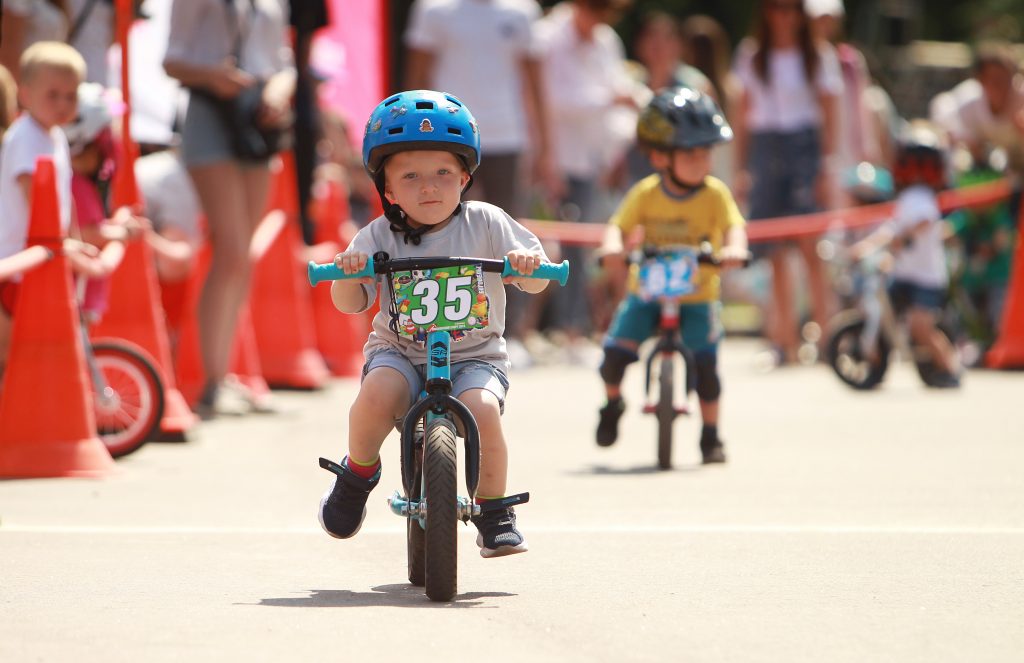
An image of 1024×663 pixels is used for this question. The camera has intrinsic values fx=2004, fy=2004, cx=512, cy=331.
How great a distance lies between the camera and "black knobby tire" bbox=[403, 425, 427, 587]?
565 cm

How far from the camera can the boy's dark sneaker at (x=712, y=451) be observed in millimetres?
9062

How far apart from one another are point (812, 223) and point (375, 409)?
9772 mm

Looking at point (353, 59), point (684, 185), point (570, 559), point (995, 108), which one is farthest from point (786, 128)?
point (570, 559)

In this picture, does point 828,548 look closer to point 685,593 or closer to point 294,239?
point 685,593

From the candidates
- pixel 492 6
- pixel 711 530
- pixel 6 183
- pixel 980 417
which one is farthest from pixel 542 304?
pixel 711 530

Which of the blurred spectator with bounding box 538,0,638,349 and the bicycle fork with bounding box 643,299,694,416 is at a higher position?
the blurred spectator with bounding box 538,0,638,349

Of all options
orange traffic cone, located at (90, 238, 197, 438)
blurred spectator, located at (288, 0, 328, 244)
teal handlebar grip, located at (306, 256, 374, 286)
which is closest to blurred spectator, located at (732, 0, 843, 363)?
blurred spectator, located at (288, 0, 328, 244)

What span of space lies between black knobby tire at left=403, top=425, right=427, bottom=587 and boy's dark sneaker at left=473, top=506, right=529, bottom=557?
17 cm

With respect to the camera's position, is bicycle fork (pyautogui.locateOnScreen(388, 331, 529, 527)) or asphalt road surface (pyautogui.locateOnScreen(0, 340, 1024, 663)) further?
bicycle fork (pyautogui.locateOnScreen(388, 331, 529, 527))

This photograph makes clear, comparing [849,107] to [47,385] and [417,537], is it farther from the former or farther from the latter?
[417,537]

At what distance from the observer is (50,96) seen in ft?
27.2

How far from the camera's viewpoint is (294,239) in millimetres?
13000

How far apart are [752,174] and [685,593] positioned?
32.3 feet

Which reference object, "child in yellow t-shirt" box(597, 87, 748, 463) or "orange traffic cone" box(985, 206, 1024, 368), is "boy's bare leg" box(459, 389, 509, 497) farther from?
"orange traffic cone" box(985, 206, 1024, 368)
